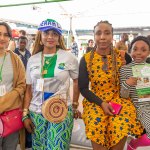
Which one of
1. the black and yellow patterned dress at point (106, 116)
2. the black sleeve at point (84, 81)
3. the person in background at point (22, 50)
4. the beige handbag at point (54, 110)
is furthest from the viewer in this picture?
the person in background at point (22, 50)

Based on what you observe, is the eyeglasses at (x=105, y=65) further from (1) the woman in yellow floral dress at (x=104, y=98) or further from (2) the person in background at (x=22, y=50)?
(2) the person in background at (x=22, y=50)

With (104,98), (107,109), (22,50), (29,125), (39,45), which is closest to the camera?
(107,109)

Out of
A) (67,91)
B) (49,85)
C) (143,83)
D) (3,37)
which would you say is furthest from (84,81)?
(3,37)

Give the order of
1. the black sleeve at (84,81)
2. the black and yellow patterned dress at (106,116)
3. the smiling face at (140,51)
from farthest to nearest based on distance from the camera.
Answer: the smiling face at (140,51)
the black sleeve at (84,81)
the black and yellow patterned dress at (106,116)

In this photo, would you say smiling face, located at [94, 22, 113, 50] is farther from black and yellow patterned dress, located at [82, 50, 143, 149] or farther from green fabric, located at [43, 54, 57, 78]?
green fabric, located at [43, 54, 57, 78]

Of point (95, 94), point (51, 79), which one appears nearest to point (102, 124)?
point (95, 94)

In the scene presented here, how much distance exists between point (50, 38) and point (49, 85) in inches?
16.8

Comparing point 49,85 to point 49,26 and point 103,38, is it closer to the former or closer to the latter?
point 49,26

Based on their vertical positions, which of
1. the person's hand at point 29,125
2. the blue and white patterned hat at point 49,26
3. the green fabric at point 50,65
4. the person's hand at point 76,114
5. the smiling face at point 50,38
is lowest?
the person's hand at point 29,125

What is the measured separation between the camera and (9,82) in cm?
223

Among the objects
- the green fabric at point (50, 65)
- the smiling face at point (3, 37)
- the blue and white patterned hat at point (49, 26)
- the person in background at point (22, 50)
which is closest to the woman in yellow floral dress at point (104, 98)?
the green fabric at point (50, 65)

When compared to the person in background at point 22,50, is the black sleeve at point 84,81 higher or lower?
→ lower

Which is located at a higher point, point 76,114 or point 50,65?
point 50,65

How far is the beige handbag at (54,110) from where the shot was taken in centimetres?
202
